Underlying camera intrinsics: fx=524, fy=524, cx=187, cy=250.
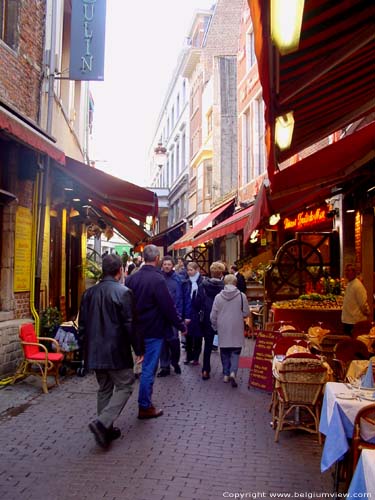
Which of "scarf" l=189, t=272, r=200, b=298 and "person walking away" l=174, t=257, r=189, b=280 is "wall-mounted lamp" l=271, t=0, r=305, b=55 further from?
"person walking away" l=174, t=257, r=189, b=280

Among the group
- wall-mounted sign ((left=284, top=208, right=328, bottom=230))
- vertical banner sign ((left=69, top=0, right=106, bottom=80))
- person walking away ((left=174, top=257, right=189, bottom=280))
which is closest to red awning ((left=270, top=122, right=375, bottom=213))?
person walking away ((left=174, top=257, right=189, bottom=280))

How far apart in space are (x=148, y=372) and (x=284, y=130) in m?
3.16

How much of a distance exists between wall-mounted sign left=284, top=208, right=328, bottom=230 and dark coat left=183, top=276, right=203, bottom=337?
4.49 meters

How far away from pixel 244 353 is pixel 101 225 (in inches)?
309

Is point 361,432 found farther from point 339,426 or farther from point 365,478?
point 365,478

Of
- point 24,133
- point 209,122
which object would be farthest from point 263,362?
point 209,122

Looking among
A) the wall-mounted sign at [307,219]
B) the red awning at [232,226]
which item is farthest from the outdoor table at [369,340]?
the wall-mounted sign at [307,219]

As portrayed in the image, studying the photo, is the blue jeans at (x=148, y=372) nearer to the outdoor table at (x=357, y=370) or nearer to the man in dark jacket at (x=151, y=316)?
the man in dark jacket at (x=151, y=316)

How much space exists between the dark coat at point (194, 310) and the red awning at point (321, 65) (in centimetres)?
358

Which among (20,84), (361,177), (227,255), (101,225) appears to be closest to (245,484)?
(361,177)

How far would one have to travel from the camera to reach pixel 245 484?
13.9 feet

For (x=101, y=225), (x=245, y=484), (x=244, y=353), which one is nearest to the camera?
(x=245, y=484)

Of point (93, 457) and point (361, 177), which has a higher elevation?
point (361, 177)

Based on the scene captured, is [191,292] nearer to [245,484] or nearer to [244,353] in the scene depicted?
[244,353]
